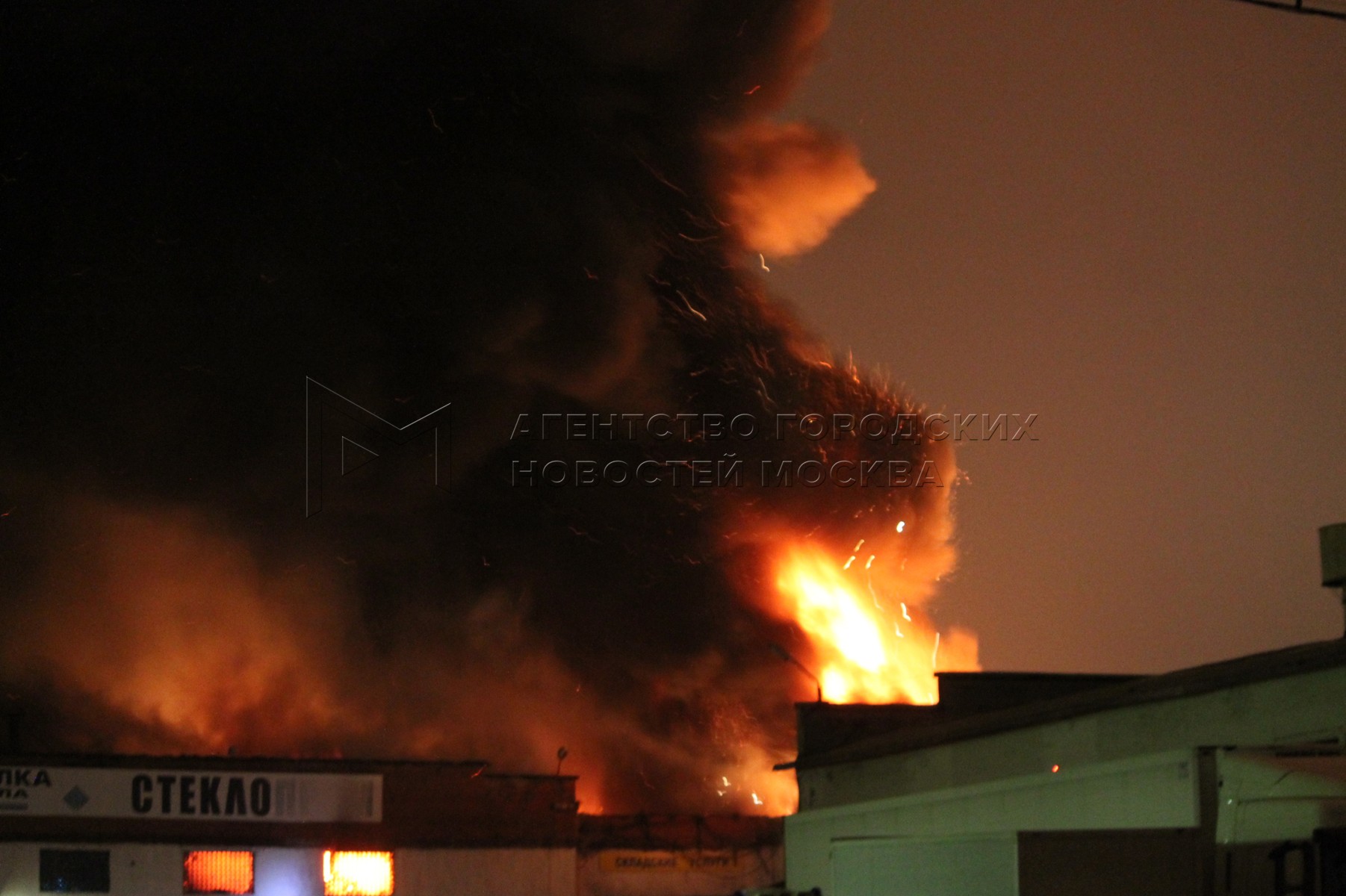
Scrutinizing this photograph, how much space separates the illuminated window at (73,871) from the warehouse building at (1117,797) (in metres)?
10.1

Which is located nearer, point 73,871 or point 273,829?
point 73,871

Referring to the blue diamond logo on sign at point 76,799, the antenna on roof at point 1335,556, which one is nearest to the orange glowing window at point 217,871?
the blue diamond logo on sign at point 76,799

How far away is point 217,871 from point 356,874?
2027 millimetres

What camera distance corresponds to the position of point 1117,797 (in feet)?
35.2

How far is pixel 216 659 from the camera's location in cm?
3078

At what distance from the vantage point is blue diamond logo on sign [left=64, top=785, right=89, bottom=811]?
22828mm

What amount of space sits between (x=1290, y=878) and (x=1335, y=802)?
0.50 metres

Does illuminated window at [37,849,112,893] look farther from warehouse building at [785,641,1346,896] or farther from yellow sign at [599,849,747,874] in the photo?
warehouse building at [785,641,1346,896]

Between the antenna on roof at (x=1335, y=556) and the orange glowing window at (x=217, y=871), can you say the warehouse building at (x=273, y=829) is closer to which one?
the orange glowing window at (x=217, y=871)

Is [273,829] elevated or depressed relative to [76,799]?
depressed

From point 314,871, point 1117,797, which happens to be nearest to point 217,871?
point 314,871

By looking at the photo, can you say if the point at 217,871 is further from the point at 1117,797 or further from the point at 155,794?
the point at 1117,797

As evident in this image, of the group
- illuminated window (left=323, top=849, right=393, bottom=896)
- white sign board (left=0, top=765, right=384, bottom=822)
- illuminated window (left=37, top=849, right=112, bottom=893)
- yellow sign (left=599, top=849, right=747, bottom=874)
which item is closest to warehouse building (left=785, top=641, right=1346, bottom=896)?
yellow sign (left=599, top=849, right=747, bottom=874)

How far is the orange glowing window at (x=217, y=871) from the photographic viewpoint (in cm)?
2283
